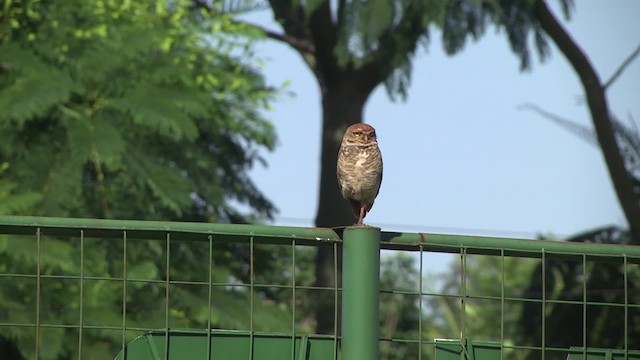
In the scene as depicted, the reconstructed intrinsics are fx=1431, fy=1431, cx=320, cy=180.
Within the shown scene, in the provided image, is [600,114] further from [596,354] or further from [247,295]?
[596,354]

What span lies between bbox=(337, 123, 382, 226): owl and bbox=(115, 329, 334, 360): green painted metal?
1811mm

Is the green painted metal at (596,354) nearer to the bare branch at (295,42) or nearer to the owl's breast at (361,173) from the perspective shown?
the owl's breast at (361,173)

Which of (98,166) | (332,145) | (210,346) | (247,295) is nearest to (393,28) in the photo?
(247,295)

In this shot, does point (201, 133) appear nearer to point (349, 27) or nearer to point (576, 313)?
point (349, 27)

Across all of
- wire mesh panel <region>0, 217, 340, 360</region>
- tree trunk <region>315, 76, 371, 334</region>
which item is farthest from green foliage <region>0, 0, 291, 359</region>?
tree trunk <region>315, 76, 371, 334</region>

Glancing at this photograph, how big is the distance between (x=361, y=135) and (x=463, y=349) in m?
1.85

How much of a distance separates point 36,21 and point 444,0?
10.3 feet

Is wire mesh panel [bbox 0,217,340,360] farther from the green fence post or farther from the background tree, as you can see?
the background tree

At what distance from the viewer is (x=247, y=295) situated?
1016cm

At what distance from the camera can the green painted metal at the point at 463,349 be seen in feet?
12.4

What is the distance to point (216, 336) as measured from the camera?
365 cm

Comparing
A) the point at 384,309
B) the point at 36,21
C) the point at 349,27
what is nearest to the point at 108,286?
the point at 36,21

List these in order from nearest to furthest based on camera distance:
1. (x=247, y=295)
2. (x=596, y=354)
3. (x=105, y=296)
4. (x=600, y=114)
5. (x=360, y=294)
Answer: (x=360, y=294) < (x=596, y=354) < (x=105, y=296) < (x=247, y=295) < (x=600, y=114)

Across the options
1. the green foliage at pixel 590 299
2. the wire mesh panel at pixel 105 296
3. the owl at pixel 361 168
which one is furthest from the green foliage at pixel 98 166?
the green foliage at pixel 590 299
